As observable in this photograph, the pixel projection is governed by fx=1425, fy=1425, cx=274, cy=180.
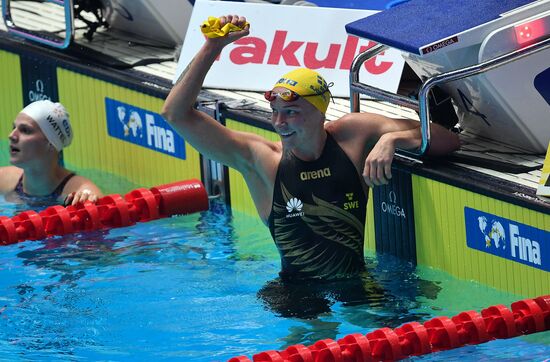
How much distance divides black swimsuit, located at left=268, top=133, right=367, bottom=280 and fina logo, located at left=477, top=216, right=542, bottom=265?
52 cm

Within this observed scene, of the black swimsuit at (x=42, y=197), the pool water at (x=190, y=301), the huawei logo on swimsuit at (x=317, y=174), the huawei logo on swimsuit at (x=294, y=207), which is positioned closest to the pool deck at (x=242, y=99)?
the pool water at (x=190, y=301)

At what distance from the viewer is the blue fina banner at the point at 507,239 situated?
5703mm

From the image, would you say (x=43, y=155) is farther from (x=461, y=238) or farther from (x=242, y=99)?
(x=461, y=238)

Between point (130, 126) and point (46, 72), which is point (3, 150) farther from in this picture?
point (130, 126)

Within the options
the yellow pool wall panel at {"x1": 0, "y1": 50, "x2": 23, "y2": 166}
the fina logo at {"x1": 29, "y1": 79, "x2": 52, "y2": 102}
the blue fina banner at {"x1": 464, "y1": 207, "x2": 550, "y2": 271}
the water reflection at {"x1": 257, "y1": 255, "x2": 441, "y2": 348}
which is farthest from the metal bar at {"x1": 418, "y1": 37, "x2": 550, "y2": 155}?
the yellow pool wall panel at {"x1": 0, "y1": 50, "x2": 23, "y2": 166}

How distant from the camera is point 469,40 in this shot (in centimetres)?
609

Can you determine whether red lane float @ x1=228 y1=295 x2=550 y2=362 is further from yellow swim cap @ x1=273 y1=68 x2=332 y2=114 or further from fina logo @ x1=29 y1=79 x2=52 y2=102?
fina logo @ x1=29 y1=79 x2=52 y2=102

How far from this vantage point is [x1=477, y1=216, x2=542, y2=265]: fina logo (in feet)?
18.9

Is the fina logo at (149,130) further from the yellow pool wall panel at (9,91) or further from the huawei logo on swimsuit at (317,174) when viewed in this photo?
the huawei logo on swimsuit at (317,174)

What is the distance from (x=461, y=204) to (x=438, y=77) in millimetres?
554

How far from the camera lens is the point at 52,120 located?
7469 mm

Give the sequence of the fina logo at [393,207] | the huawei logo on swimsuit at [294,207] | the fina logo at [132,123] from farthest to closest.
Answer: the fina logo at [132,123] → the fina logo at [393,207] → the huawei logo on swimsuit at [294,207]

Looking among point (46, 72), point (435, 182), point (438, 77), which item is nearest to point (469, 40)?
point (438, 77)

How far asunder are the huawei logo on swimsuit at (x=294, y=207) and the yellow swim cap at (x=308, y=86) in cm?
40
